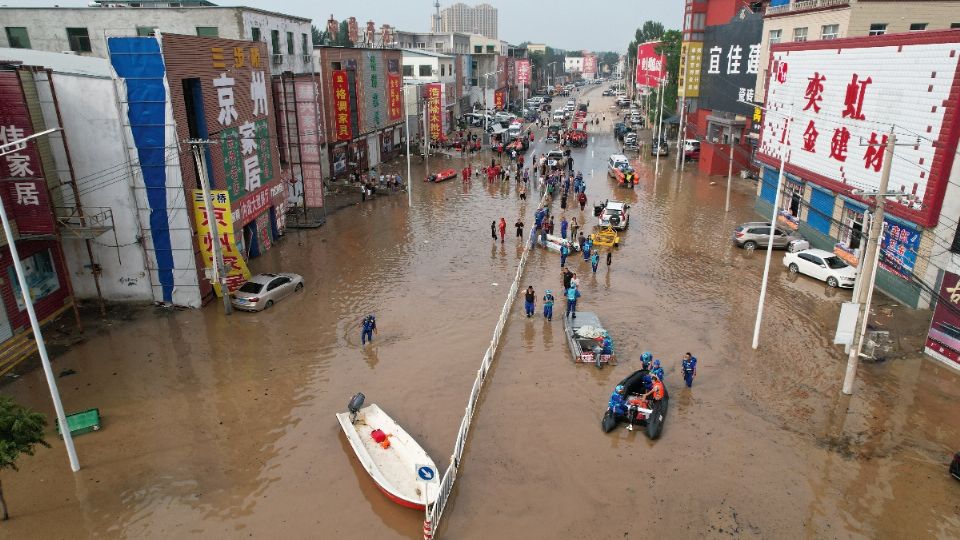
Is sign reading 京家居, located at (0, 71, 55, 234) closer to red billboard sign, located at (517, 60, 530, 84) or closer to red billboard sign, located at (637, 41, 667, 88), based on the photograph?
red billboard sign, located at (637, 41, 667, 88)

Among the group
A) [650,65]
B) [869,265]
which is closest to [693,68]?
[650,65]

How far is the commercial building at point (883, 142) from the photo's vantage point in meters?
21.6

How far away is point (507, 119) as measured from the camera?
8600 centimetres

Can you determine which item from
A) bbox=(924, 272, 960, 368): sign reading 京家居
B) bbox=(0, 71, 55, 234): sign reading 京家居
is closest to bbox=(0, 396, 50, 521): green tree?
bbox=(0, 71, 55, 234): sign reading 京家居

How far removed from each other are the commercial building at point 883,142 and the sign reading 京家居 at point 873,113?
43 mm

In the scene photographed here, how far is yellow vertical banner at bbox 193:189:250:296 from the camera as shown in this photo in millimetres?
22906

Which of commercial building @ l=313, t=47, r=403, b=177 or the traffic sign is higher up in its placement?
commercial building @ l=313, t=47, r=403, b=177

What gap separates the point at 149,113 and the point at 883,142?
Answer: 29240mm

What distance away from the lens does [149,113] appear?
70.3 feet

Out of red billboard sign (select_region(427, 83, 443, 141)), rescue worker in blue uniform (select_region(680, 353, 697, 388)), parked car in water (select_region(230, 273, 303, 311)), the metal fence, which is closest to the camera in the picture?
the metal fence

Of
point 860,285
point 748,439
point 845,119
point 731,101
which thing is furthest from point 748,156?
point 748,439

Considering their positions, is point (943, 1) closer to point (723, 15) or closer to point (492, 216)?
point (723, 15)

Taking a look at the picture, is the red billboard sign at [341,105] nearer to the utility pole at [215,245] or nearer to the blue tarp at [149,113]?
the utility pole at [215,245]

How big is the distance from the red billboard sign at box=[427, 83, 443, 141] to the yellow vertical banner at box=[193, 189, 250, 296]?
148 ft
